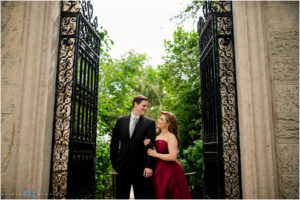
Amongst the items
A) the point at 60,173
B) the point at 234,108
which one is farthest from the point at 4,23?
the point at 234,108

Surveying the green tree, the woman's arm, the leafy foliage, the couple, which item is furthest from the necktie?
the green tree

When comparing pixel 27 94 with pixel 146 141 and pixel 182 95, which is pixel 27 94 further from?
pixel 182 95

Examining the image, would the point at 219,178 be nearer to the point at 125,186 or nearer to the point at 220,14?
the point at 125,186

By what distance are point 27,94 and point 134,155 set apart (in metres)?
1.92

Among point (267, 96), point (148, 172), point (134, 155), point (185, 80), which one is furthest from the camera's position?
point (185, 80)

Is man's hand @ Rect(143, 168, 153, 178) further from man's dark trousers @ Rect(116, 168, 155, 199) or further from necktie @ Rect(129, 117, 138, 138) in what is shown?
necktie @ Rect(129, 117, 138, 138)

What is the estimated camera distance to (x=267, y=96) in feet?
12.1

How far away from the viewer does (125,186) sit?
399 cm

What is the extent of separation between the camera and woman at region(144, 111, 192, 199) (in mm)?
4250

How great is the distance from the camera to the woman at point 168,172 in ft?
13.9

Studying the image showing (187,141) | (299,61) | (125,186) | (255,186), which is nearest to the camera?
(255,186)

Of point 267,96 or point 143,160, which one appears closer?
point 267,96

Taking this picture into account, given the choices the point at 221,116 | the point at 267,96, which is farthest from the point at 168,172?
the point at 267,96

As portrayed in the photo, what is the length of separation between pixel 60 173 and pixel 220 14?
389cm
